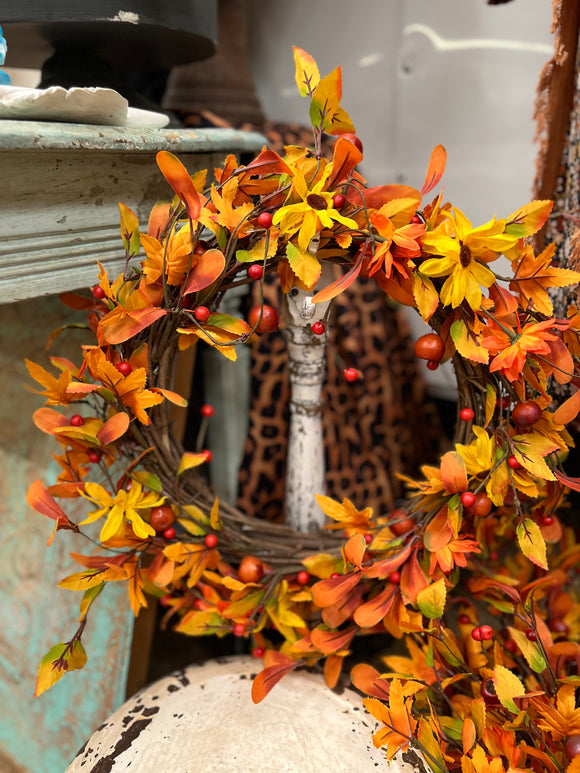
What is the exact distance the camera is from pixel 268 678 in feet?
2.16

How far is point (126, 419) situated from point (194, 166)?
0.42m

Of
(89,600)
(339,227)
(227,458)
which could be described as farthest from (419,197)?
(227,458)

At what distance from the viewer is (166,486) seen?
0.71 m

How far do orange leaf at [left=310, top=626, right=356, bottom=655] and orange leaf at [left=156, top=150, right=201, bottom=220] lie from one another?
49 centimetres

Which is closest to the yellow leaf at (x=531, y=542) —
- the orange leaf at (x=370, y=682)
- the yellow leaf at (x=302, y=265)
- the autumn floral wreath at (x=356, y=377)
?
the autumn floral wreath at (x=356, y=377)

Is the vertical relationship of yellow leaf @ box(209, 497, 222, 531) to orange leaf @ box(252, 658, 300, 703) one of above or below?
above

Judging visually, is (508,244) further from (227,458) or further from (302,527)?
(227,458)

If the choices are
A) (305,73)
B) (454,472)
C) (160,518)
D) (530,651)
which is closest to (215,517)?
(160,518)

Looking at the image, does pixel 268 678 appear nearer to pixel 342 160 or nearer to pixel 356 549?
pixel 356 549

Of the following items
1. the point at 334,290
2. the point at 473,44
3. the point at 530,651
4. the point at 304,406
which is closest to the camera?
the point at 334,290

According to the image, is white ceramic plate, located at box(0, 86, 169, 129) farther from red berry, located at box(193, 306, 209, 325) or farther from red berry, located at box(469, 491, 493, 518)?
red berry, located at box(469, 491, 493, 518)

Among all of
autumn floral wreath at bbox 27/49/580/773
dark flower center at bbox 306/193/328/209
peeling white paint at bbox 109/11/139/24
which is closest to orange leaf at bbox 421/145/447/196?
autumn floral wreath at bbox 27/49/580/773

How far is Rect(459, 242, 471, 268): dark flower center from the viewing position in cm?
56

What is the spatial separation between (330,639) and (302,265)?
1.42ft
